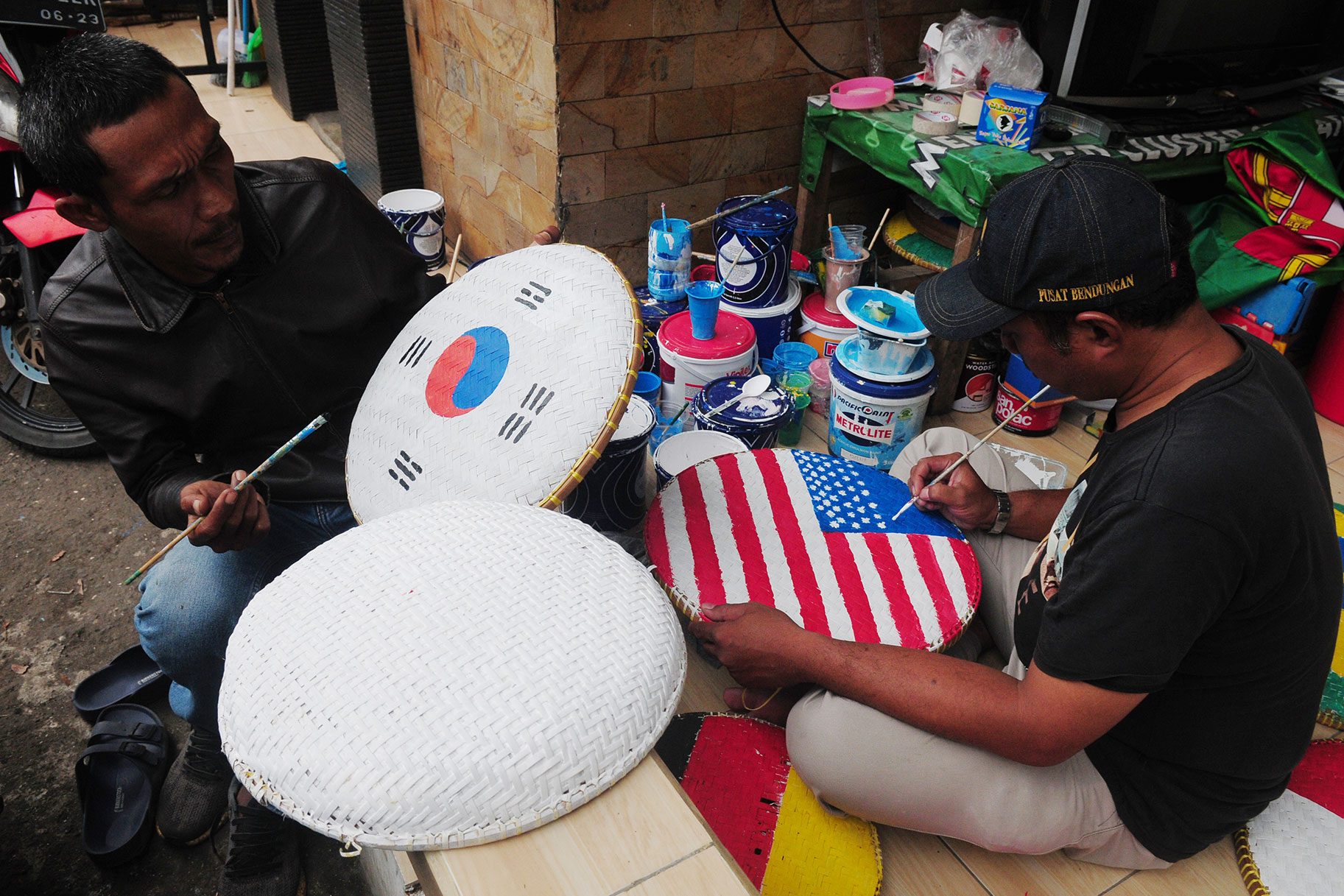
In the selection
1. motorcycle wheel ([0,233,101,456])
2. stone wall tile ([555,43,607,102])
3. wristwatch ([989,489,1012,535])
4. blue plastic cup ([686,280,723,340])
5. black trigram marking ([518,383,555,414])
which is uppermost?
stone wall tile ([555,43,607,102])

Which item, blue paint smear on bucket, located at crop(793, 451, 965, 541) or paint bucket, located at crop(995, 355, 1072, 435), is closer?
blue paint smear on bucket, located at crop(793, 451, 965, 541)

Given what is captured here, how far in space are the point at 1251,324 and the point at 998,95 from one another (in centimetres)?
128

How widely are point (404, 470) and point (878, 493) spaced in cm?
118

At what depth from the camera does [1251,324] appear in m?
2.99

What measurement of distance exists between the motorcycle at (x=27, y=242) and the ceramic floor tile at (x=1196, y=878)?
137 inches

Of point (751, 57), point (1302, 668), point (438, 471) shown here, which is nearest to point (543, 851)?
point (438, 471)

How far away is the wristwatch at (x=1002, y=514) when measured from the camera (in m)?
2.02

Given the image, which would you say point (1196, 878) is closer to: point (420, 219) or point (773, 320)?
point (773, 320)

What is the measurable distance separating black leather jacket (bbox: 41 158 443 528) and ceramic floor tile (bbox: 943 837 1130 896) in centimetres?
162

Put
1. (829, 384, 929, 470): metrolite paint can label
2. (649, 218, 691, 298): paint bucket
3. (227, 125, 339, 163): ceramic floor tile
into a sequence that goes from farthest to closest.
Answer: (227, 125, 339, 163): ceramic floor tile < (649, 218, 691, 298): paint bucket < (829, 384, 929, 470): metrolite paint can label

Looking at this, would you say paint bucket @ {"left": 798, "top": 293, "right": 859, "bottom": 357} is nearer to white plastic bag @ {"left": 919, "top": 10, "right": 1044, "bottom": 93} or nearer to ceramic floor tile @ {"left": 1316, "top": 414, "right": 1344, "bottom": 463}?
white plastic bag @ {"left": 919, "top": 10, "right": 1044, "bottom": 93}

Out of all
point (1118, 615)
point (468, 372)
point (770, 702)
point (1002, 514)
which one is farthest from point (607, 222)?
point (1118, 615)

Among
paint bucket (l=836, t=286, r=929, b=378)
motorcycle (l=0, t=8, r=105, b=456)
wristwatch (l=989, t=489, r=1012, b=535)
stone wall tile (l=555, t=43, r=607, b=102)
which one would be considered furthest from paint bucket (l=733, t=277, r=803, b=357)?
motorcycle (l=0, t=8, r=105, b=456)

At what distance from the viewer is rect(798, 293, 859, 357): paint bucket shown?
10.3 feet
